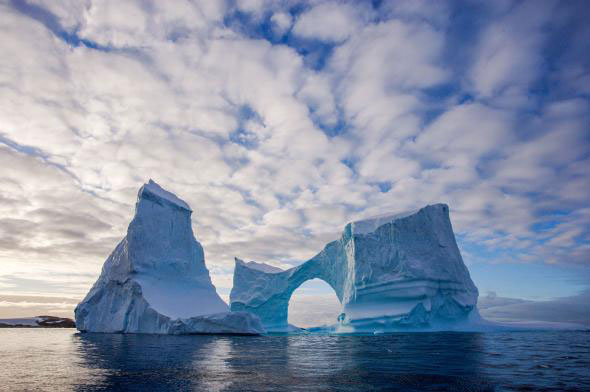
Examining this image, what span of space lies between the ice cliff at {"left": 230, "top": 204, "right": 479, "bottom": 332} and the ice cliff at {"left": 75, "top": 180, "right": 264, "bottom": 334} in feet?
33.5

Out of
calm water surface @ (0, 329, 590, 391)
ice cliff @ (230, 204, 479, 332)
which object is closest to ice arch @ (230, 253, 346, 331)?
ice cliff @ (230, 204, 479, 332)

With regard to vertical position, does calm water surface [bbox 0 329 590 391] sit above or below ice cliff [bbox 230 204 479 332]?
below

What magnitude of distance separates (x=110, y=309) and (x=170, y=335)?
679 cm

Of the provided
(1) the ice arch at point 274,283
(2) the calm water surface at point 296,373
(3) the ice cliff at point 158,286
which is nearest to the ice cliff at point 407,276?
(1) the ice arch at point 274,283

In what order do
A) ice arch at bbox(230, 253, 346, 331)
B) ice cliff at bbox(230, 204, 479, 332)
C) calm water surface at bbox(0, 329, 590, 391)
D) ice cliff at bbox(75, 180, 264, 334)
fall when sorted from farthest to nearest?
ice arch at bbox(230, 253, 346, 331) < ice cliff at bbox(230, 204, 479, 332) < ice cliff at bbox(75, 180, 264, 334) < calm water surface at bbox(0, 329, 590, 391)

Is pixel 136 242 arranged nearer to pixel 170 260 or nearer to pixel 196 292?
pixel 170 260

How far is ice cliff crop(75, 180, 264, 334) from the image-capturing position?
28.2 metres

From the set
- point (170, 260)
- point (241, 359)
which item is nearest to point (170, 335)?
point (170, 260)

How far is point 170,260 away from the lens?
32594 millimetres

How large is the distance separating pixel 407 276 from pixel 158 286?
19.4 meters

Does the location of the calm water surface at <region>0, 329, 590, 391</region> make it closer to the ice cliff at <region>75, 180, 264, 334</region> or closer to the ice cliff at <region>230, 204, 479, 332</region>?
the ice cliff at <region>75, 180, 264, 334</region>

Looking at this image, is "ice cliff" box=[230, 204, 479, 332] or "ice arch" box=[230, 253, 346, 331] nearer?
"ice cliff" box=[230, 204, 479, 332]

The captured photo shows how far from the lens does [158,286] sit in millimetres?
31016

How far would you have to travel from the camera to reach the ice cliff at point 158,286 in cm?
2819
